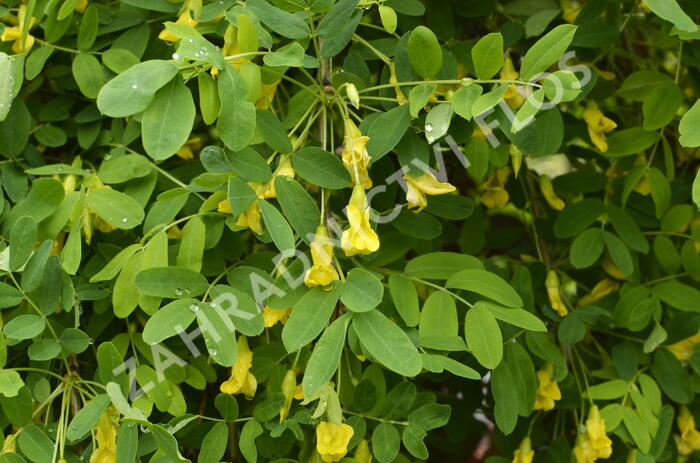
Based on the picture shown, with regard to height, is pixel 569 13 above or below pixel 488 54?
below

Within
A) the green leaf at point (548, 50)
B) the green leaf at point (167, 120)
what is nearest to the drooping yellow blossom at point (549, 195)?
the green leaf at point (548, 50)

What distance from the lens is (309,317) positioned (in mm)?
881

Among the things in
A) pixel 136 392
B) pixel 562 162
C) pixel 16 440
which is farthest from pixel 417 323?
pixel 562 162

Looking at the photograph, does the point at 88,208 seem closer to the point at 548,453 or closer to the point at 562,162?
the point at 548,453

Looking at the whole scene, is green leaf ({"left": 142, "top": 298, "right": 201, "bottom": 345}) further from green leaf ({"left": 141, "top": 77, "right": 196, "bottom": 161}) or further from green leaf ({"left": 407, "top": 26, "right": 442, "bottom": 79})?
green leaf ({"left": 407, "top": 26, "right": 442, "bottom": 79})

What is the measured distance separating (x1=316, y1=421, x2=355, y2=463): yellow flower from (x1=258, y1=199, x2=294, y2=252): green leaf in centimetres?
20

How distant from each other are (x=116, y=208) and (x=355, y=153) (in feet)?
1.06

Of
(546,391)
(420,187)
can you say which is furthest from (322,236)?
(546,391)

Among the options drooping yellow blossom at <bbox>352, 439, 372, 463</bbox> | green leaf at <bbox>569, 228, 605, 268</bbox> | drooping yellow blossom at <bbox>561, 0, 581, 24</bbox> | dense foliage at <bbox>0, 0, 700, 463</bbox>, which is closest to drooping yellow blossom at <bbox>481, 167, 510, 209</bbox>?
dense foliage at <bbox>0, 0, 700, 463</bbox>

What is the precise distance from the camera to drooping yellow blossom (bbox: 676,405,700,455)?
1.27 meters

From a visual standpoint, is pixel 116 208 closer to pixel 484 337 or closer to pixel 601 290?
pixel 484 337

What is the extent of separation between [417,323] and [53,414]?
1.64 ft

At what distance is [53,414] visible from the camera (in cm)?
113

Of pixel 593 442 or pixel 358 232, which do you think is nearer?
pixel 358 232
